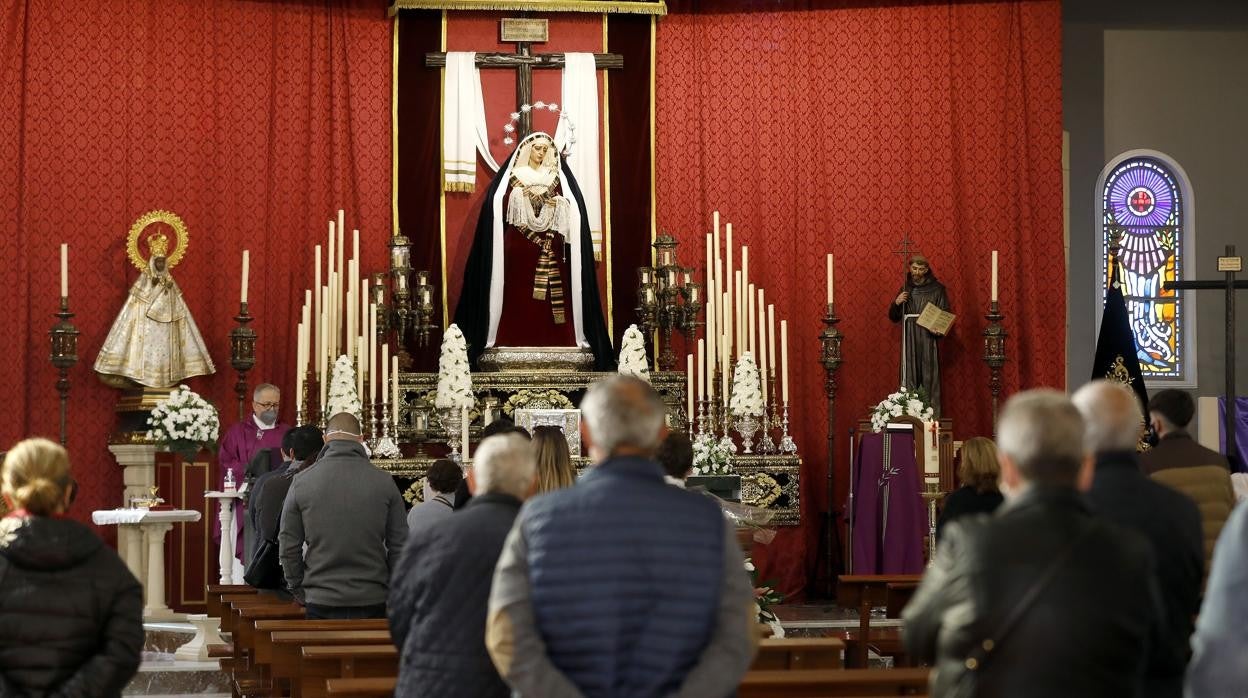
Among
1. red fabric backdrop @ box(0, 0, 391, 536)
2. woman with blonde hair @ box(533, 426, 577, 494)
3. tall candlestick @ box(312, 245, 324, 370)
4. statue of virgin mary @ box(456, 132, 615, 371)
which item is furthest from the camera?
red fabric backdrop @ box(0, 0, 391, 536)

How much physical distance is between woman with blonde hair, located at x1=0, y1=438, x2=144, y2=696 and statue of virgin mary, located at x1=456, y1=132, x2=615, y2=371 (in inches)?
327

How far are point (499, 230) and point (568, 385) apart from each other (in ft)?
4.41

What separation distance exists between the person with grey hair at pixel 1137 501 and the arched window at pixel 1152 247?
11613mm

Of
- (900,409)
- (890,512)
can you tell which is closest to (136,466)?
(890,512)

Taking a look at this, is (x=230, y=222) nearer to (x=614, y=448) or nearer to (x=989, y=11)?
(x=989, y=11)

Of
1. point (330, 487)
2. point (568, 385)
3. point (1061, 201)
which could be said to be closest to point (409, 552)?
point (330, 487)

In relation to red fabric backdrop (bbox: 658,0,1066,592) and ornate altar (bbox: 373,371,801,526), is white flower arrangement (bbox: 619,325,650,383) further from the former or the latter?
red fabric backdrop (bbox: 658,0,1066,592)

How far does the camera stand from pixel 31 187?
12617mm

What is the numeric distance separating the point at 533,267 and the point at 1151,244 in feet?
20.3

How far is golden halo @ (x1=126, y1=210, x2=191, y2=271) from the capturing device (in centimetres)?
1247

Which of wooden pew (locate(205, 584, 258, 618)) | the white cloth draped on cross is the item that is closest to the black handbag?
wooden pew (locate(205, 584, 258, 618))

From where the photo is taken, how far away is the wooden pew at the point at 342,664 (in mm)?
5559

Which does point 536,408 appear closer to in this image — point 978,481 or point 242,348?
point 242,348

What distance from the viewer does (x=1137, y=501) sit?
3.98m
